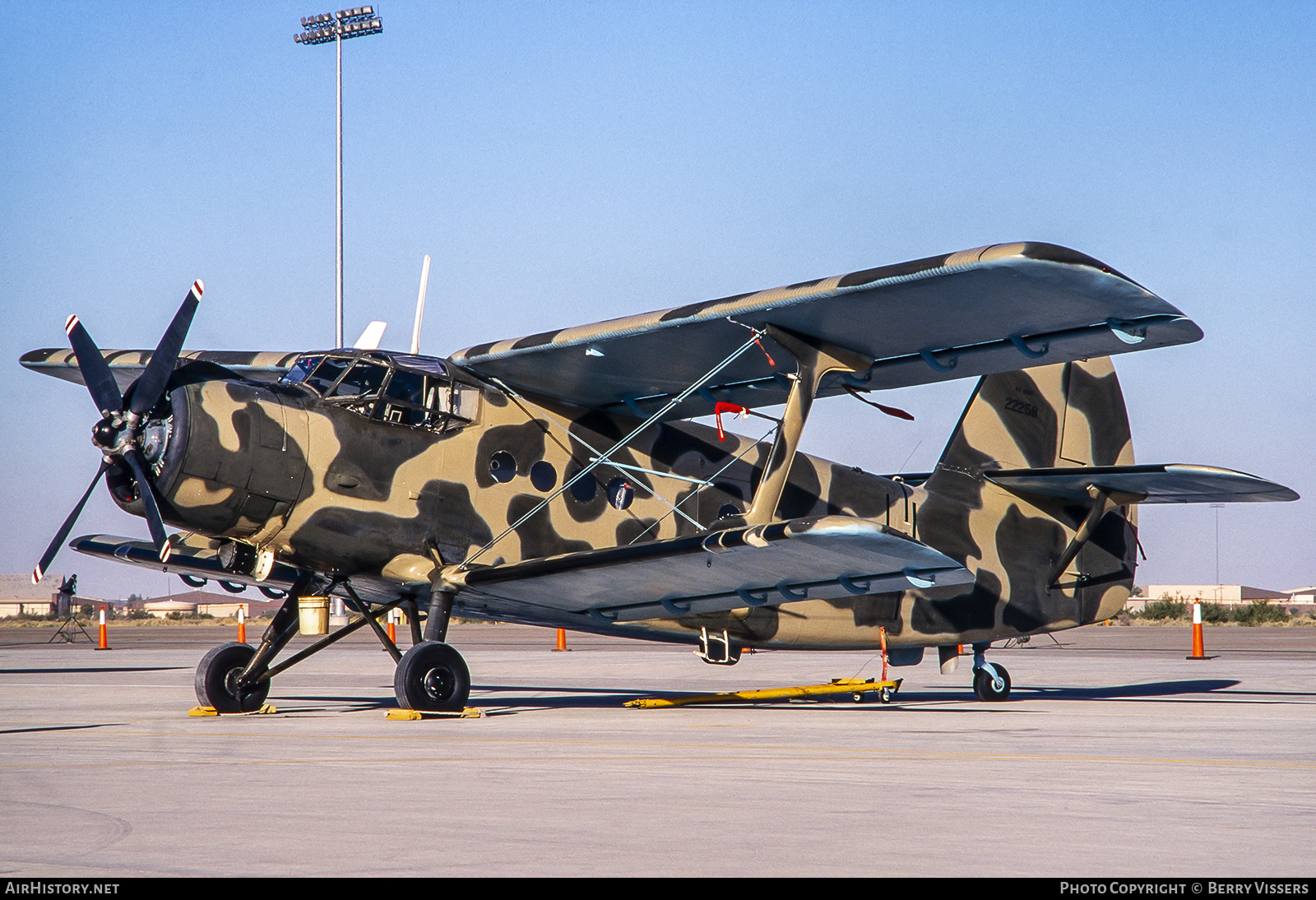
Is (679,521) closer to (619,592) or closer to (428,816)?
(619,592)

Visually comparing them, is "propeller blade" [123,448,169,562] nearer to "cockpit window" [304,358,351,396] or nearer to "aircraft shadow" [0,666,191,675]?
"cockpit window" [304,358,351,396]

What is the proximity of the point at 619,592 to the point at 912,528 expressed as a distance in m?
4.54

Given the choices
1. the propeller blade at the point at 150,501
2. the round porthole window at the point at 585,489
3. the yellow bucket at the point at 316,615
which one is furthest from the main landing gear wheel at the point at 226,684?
the round porthole window at the point at 585,489

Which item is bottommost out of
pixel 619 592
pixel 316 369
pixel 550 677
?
pixel 550 677

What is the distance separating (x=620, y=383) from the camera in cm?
1225

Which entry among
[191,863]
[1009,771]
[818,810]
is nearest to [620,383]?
[1009,771]

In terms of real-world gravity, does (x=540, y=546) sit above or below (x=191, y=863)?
above

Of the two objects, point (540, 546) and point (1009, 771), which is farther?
point (540, 546)

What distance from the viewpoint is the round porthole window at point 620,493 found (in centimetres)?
1227

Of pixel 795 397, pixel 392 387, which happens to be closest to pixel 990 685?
pixel 795 397

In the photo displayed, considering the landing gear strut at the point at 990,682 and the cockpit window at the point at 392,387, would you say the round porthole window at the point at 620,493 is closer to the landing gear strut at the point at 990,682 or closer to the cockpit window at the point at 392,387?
the cockpit window at the point at 392,387

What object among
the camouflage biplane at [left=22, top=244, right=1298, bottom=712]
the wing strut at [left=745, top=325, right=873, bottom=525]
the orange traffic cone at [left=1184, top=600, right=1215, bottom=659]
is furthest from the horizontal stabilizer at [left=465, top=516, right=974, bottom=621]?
the orange traffic cone at [left=1184, top=600, right=1215, bottom=659]

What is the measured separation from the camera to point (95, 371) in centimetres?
1047

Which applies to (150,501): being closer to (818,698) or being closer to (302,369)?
(302,369)
